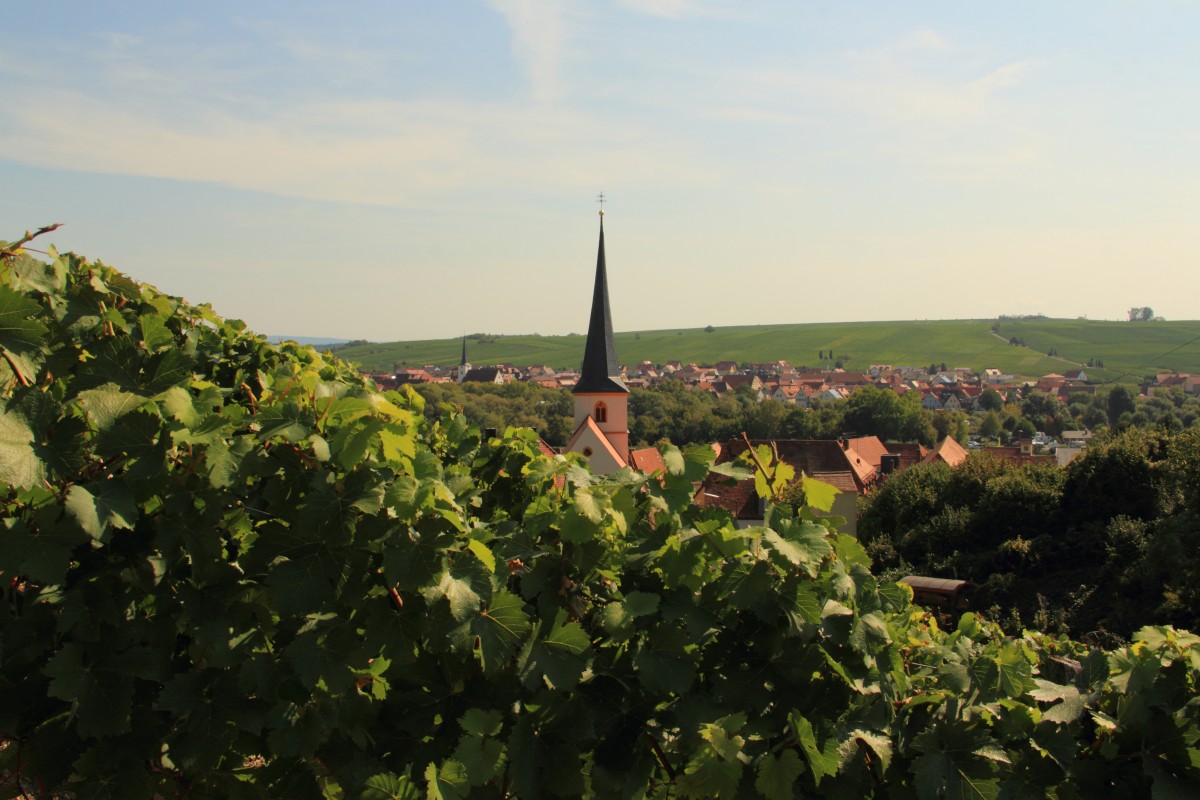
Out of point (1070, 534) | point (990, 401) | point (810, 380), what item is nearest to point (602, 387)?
point (1070, 534)

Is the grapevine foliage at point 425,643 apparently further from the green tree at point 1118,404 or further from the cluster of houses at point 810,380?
the green tree at point 1118,404

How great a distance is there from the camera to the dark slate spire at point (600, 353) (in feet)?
152

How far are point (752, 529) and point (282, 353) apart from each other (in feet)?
14.9

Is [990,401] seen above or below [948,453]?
below

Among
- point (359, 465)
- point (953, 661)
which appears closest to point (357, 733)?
point (359, 465)

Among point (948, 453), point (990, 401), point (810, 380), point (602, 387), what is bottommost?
point (990, 401)

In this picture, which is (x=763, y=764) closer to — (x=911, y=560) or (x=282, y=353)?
(x=282, y=353)

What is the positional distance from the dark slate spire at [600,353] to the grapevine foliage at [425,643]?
143ft

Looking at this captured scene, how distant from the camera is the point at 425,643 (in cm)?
244

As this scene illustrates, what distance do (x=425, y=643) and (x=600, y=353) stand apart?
4453 centimetres

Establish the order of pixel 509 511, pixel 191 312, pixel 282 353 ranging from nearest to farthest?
pixel 509 511, pixel 191 312, pixel 282 353

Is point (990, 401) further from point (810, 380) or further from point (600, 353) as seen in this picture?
point (600, 353)

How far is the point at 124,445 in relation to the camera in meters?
2.22

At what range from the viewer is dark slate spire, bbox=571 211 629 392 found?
46.4 metres
